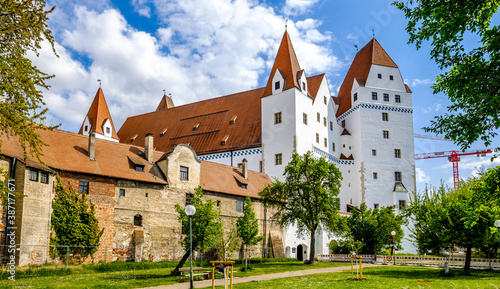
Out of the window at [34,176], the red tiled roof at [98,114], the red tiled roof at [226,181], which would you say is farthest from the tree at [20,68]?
the red tiled roof at [98,114]

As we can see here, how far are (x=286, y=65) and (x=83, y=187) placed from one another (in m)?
27.8

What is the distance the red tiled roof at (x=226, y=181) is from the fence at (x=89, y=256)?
488 centimetres

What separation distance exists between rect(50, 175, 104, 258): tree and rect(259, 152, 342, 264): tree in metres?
13.3

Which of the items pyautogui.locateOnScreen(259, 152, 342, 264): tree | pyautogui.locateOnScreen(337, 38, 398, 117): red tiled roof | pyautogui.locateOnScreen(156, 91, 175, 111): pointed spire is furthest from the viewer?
pyautogui.locateOnScreen(156, 91, 175, 111): pointed spire

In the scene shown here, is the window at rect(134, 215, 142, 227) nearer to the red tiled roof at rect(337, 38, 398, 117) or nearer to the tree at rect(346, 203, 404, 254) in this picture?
the tree at rect(346, 203, 404, 254)

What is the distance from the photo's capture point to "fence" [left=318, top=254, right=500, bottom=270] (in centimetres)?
3073

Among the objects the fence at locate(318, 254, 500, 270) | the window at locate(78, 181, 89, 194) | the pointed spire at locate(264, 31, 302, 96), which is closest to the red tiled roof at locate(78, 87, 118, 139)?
the pointed spire at locate(264, 31, 302, 96)

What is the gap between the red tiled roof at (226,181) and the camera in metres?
37.7

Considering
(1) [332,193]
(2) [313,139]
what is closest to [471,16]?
(1) [332,193]

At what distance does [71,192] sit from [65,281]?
32.9 feet

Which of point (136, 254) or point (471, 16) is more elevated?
point (471, 16)

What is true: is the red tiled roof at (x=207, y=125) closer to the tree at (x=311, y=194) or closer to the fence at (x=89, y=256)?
the tree at (x=311, y=194)

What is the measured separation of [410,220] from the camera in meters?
52.7

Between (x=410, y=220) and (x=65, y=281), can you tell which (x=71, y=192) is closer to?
(x=65, y=281)
